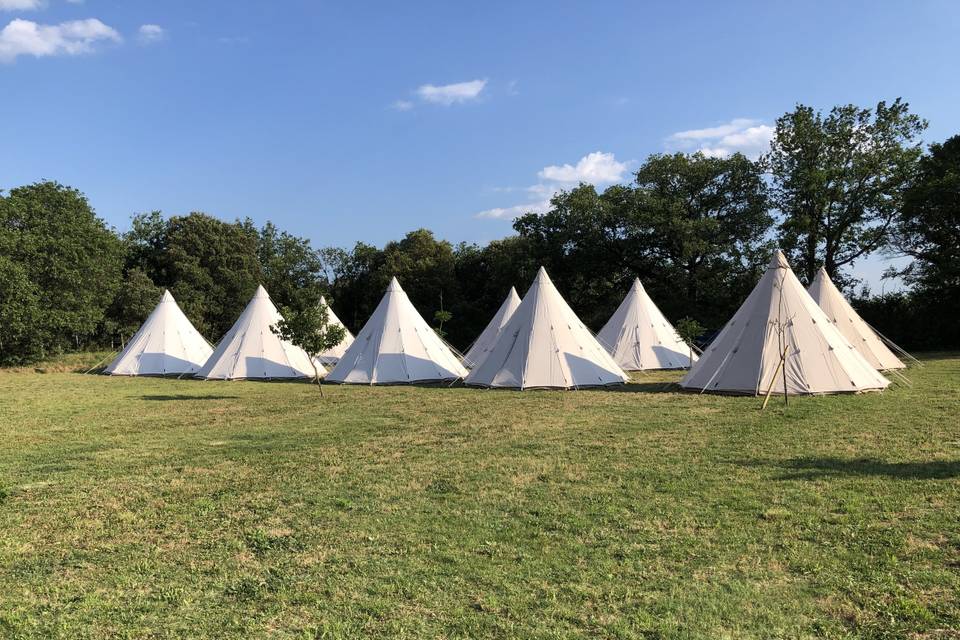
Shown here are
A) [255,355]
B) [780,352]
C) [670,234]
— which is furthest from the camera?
[670,234]

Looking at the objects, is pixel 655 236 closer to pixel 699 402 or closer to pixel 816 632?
pixel 699 402

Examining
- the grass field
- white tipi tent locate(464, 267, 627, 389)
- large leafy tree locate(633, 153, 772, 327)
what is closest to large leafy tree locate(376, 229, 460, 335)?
large leafy tree locate(633, 153, 772, 327)

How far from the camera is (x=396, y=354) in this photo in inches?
851

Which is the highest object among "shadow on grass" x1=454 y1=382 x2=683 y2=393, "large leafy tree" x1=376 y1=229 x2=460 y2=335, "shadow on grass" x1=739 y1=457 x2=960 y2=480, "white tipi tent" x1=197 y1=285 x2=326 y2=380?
"large leafy tree" x1=376 y1=229 x2=460 y2=335

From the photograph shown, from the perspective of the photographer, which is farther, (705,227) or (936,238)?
(705,227)

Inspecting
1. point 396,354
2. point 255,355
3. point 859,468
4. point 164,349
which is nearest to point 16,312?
point 164,349

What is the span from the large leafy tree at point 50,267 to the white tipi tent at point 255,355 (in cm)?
1063

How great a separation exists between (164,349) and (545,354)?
17.1m

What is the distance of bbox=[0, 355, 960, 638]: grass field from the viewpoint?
4125 millimetres

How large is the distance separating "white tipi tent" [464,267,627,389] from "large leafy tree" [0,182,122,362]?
2200 cm

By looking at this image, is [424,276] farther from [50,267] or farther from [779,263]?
[779,263]

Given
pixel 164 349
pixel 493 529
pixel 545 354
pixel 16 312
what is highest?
pixel 16 312

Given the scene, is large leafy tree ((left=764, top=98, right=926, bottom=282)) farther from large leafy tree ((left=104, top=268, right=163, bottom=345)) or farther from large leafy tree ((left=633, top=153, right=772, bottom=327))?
large leafy tree ((left=104, top=268, right=163, bottom=345))

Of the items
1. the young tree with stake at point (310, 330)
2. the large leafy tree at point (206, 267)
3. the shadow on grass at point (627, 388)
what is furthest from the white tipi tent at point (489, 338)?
the large leafy tree at point (206, 267)
